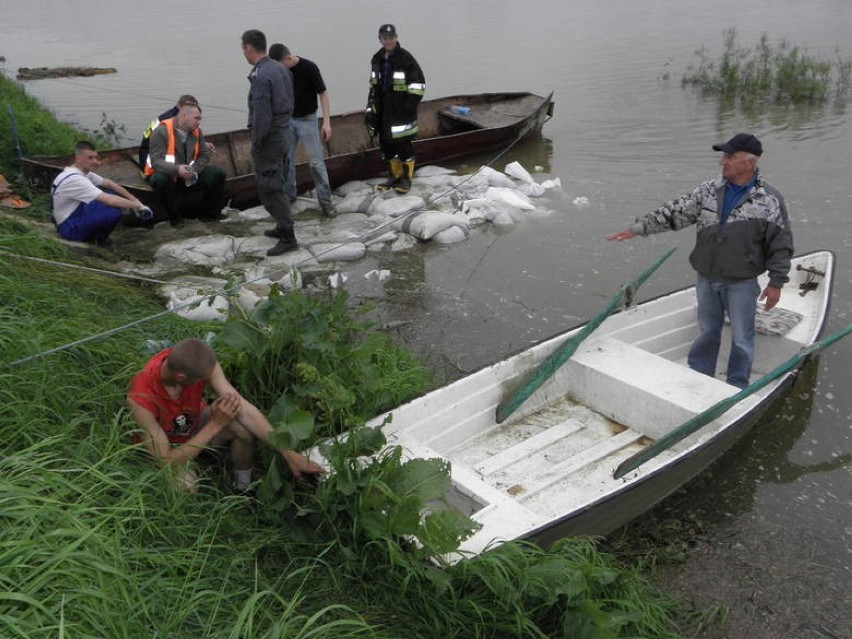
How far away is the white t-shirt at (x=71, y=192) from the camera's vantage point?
6715 mm

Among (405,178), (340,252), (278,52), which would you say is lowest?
(340,252)

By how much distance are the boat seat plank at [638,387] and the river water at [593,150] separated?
0.55 metres

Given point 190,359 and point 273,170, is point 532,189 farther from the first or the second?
point 190,359

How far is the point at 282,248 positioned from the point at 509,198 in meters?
3.14

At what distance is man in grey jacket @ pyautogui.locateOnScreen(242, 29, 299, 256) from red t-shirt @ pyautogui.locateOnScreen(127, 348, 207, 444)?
3.69 metres

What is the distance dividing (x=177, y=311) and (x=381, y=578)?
2.98m

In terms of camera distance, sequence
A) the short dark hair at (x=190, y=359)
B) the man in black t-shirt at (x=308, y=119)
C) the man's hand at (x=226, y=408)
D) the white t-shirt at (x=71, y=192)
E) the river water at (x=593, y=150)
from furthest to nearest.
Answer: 1. the man in black t-shirt at (x=308, y=119)
2. the white t-shirt at (x=71, y=192)
3. the river water at (x=593, y=150)
4. the man's hand at (x=226, y=408)
5. the short dark hair at (x=190, y=359)

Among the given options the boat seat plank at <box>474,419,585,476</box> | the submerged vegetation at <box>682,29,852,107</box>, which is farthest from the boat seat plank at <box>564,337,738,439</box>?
the submerged vegetation at <box>682,29,852,107</box>

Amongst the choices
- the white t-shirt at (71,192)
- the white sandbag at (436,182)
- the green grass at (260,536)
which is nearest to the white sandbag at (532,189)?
the white sandbag at (436,182)

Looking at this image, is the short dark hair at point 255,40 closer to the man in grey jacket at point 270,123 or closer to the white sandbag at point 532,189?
the man in grey jacket at point 270,123

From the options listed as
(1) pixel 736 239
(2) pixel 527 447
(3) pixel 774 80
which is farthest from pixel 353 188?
(3) pixel 774 80

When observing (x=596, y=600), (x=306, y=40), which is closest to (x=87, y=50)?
(x=306, y=40)

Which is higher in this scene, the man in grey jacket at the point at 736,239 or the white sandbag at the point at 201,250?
the man in grey jacket at the point at 736,239

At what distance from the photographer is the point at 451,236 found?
855 cm
